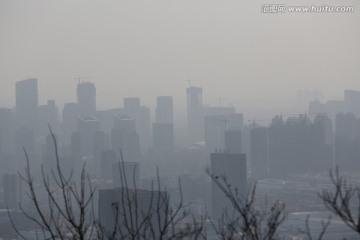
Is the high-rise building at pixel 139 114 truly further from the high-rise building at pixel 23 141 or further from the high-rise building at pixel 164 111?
the high-rise building at pixel 23 141

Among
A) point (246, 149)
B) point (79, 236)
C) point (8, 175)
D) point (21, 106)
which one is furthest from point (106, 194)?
point (21, 106)

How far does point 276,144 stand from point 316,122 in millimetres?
820

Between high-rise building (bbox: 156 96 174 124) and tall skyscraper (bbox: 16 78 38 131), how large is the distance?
190cm

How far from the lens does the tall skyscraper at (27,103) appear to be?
32.9 ft

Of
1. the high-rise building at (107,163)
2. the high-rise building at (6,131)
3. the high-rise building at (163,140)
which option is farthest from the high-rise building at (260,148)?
the high-rise building at (6,131)

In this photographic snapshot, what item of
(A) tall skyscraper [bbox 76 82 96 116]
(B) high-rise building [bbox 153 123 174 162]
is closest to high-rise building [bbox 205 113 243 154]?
(B) high-rise building [bbox 153 123 174 162]

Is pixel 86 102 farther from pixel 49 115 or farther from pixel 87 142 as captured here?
pixel 87 142

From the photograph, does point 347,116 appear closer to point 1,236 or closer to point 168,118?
point 168,118

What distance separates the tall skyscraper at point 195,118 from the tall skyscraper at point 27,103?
2345 mm

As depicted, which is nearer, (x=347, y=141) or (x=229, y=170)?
(x=229, y=170)

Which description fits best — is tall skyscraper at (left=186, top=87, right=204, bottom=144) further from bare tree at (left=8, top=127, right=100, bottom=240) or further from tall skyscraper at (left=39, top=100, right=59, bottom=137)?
bare tree at (left=8, top=127, right=100, bottom=240)

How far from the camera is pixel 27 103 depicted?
1049 cm

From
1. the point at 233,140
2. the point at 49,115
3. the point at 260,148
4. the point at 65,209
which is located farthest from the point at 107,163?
the point at 65,209

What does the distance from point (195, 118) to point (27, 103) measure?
2.63m
